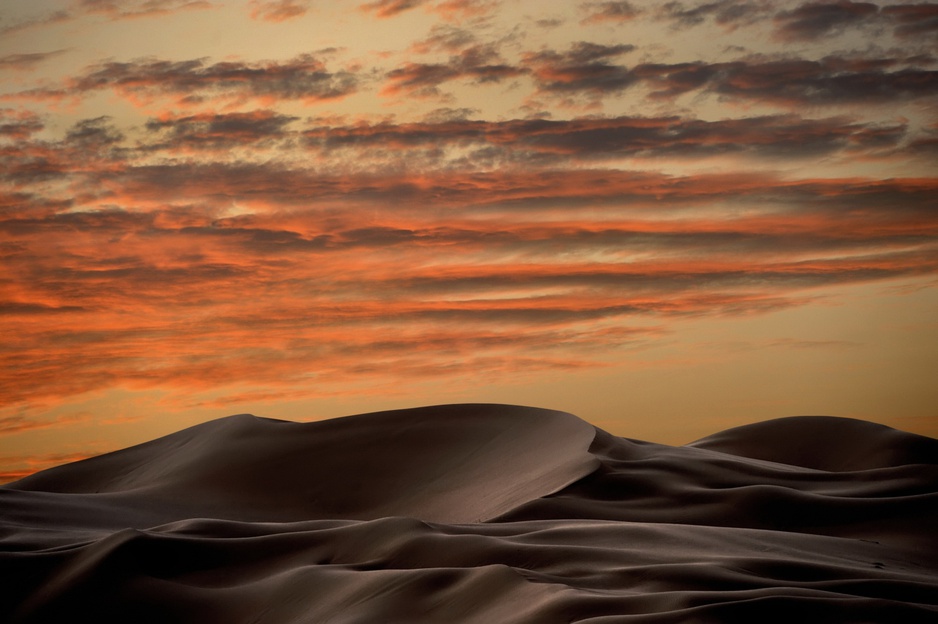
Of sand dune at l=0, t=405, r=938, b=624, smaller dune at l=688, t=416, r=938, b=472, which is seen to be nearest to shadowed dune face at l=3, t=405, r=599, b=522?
sand dune at l=0, t=405, r=938, b=624

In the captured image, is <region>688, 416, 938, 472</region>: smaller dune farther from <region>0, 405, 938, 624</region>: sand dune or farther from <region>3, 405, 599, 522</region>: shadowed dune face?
<region>3, 405, 599, 522</region>: shadowed dune face

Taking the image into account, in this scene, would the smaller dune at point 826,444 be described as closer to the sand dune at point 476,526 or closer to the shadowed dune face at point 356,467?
the sand dune at point 476,526

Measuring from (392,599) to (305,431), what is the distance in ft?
17.9

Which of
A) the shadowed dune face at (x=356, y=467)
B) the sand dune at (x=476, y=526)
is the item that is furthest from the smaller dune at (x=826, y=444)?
the shadowed dune face at (x=356, y=467)

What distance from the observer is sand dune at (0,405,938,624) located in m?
3.69

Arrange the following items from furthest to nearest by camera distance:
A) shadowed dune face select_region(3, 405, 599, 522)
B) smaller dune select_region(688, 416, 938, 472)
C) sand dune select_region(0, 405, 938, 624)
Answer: smaller dune select_region(688, 416, 938, 472)
shadowed dune face select_region(3, 405, 599, 522)
sand dune select_region(0, 405, 938, 624)

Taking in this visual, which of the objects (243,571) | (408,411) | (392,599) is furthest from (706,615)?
(408,411)

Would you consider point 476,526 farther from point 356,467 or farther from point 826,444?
point 826,444

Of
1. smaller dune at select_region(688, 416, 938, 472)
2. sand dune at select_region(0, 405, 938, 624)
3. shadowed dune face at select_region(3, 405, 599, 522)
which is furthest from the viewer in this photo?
smaller dune at select_region(688, 416, 938, 472)

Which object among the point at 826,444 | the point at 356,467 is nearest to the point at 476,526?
the point at 356,467

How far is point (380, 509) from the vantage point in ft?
25.5

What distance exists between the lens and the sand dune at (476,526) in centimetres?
369

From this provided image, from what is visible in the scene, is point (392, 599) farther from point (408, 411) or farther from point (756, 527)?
point (408, 411)

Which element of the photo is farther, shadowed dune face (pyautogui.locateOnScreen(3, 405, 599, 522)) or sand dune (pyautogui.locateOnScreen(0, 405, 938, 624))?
shadowed dune face (pyautogui.locateOnScreen(3, 405, 599, 522))
